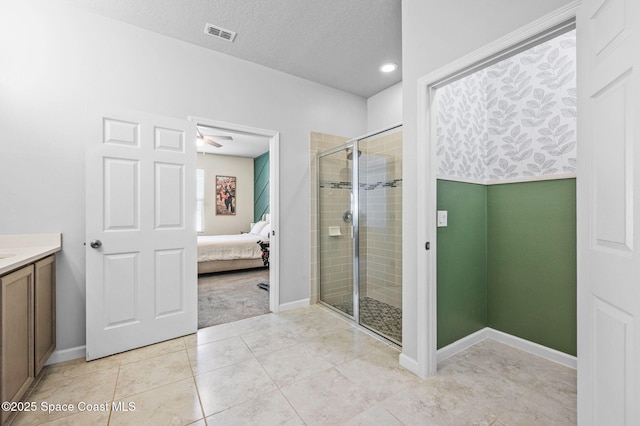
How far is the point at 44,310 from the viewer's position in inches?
73.7

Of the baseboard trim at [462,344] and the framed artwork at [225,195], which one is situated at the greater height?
the framed artwork at [225,195]

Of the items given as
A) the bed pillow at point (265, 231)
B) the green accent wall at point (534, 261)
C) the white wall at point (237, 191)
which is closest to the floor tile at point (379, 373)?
the green accent wall at point (534, 261)

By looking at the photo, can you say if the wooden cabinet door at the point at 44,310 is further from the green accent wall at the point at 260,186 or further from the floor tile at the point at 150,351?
the green accent wall at the point at 260,186

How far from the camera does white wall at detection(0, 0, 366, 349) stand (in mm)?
1960

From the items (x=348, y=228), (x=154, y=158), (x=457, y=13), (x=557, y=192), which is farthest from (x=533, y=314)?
(x=154, y=158)

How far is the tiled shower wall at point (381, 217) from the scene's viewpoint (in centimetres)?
281

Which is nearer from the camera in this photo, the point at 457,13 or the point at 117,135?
the point at 457,13

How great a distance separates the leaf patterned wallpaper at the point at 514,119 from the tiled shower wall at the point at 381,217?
26.3 inches

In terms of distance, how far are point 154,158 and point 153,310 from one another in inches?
51.0

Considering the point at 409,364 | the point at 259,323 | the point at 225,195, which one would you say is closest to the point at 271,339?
the point at 259,323

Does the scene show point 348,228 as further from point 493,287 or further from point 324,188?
point 493,287

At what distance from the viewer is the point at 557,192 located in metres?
2.01

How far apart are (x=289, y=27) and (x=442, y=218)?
6.80ft

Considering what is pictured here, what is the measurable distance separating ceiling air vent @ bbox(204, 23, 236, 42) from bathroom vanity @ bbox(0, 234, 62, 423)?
2.07 meters
